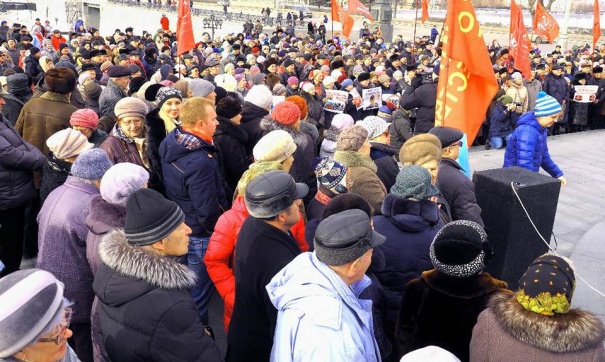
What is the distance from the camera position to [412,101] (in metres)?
8.41

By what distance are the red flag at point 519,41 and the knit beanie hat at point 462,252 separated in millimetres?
8412

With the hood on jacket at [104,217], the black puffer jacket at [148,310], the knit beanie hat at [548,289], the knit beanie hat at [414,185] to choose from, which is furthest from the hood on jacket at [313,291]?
the hood on jacket at [104,217]

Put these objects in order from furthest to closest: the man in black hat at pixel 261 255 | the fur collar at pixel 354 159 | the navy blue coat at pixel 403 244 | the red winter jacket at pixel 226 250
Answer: the fur collar at pixel 354 159, the red winter jacket at pixel 226 250, the navy blue coat at pixel 403 244, the man in black hat at pixel 261 255

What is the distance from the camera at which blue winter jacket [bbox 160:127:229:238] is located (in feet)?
13.3

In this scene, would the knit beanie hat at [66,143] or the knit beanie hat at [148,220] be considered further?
the knit beanie hat at [66,143]

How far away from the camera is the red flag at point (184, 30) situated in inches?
356

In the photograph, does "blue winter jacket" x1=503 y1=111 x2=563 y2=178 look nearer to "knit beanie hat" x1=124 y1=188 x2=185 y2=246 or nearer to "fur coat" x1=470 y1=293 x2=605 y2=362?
"fur coat" x1=470 y1=293 x2=605 y2=362

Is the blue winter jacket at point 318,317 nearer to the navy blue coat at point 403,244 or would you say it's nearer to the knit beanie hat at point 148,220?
the knit beanie hat at point 148,220

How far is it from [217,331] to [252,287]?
72.9 inches

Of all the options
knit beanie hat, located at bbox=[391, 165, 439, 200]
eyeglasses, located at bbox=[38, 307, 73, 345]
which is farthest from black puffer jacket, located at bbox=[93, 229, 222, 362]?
knit beanie hat, located at bbox=[391, 165, 439, 200]

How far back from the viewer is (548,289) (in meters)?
2.15

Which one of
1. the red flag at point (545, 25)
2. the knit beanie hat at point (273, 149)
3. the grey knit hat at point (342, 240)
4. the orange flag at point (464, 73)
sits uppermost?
the red flag at point (545, 25)

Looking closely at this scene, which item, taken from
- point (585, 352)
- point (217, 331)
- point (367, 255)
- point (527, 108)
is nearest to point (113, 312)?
point (367, 255)

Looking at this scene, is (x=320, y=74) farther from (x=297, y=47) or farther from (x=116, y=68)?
(x=297, y=47)
